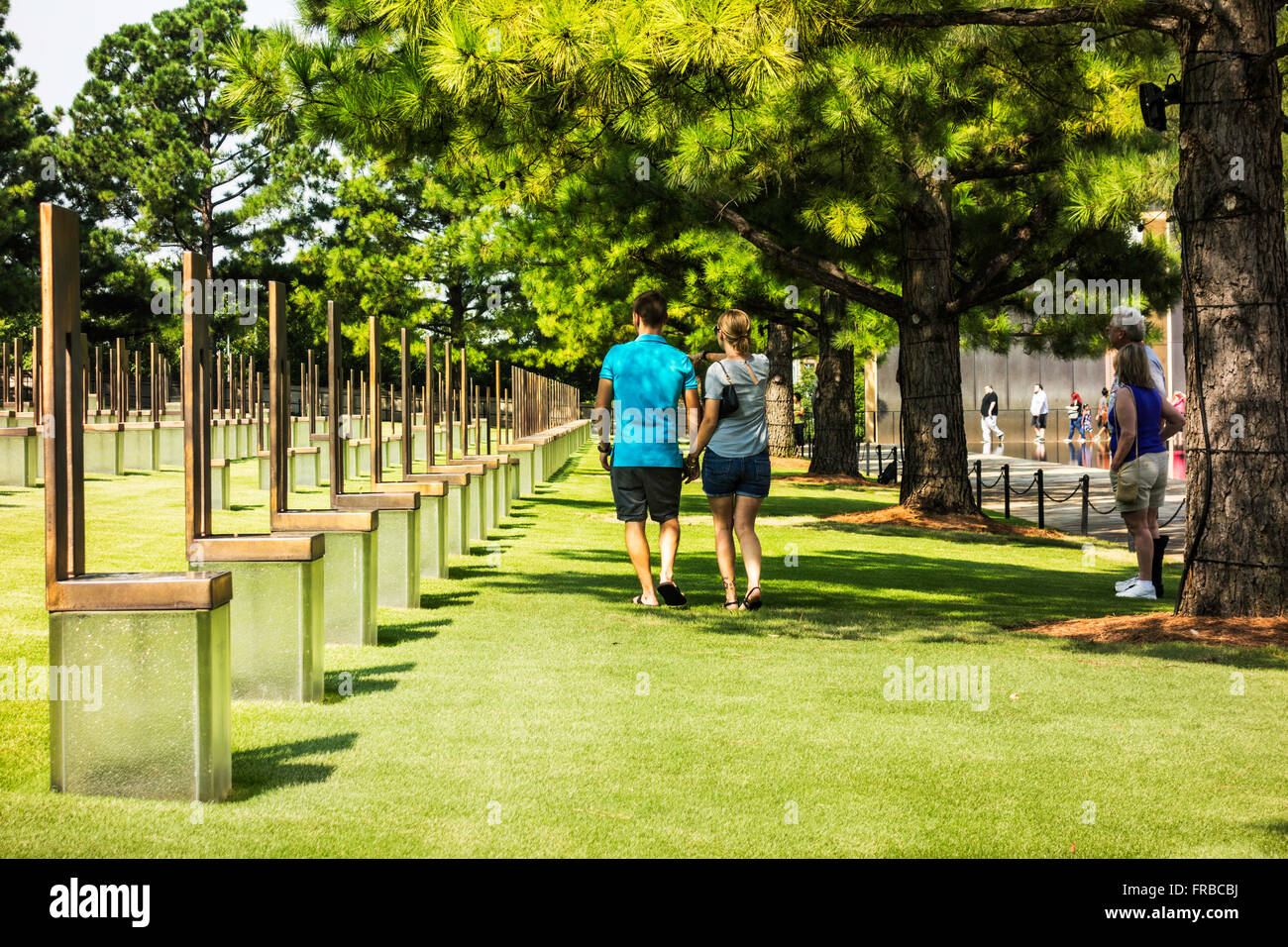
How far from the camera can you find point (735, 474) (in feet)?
27.8

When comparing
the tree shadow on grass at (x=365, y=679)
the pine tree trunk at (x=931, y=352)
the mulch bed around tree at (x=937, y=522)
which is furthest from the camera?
the pine tree trunk at (x=931, y=352)

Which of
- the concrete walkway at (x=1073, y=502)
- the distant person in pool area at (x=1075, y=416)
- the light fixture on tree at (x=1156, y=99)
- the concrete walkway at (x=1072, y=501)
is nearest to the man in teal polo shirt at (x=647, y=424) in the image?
the light fixture on tree at (x=1156, y=99)

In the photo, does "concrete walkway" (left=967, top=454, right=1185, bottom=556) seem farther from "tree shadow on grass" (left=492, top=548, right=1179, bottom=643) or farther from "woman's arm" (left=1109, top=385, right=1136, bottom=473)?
"woman's arm" (left=1109, top=385, right=1136, bottom=473)

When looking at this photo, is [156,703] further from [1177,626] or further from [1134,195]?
[1134,195]

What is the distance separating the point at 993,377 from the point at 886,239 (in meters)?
37.5

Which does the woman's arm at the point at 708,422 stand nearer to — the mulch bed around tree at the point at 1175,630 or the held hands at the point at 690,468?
the held hands at the point at 690,468

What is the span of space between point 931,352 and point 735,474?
31.5 feet

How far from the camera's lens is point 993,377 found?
54906 millimetres

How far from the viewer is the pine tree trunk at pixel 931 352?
57.3 ft

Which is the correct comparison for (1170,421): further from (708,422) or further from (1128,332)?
(708,422)

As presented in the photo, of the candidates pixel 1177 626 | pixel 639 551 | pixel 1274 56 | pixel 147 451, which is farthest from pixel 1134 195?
pixel 147 451

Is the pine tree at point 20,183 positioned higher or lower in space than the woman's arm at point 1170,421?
higher

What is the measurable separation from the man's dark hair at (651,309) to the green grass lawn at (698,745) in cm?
179

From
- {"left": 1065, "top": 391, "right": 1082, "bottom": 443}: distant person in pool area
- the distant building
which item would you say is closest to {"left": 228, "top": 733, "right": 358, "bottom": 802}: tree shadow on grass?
{"left": 1065, "top": 391, "right": 1082, "bottom": 443}: distant person in pool area
